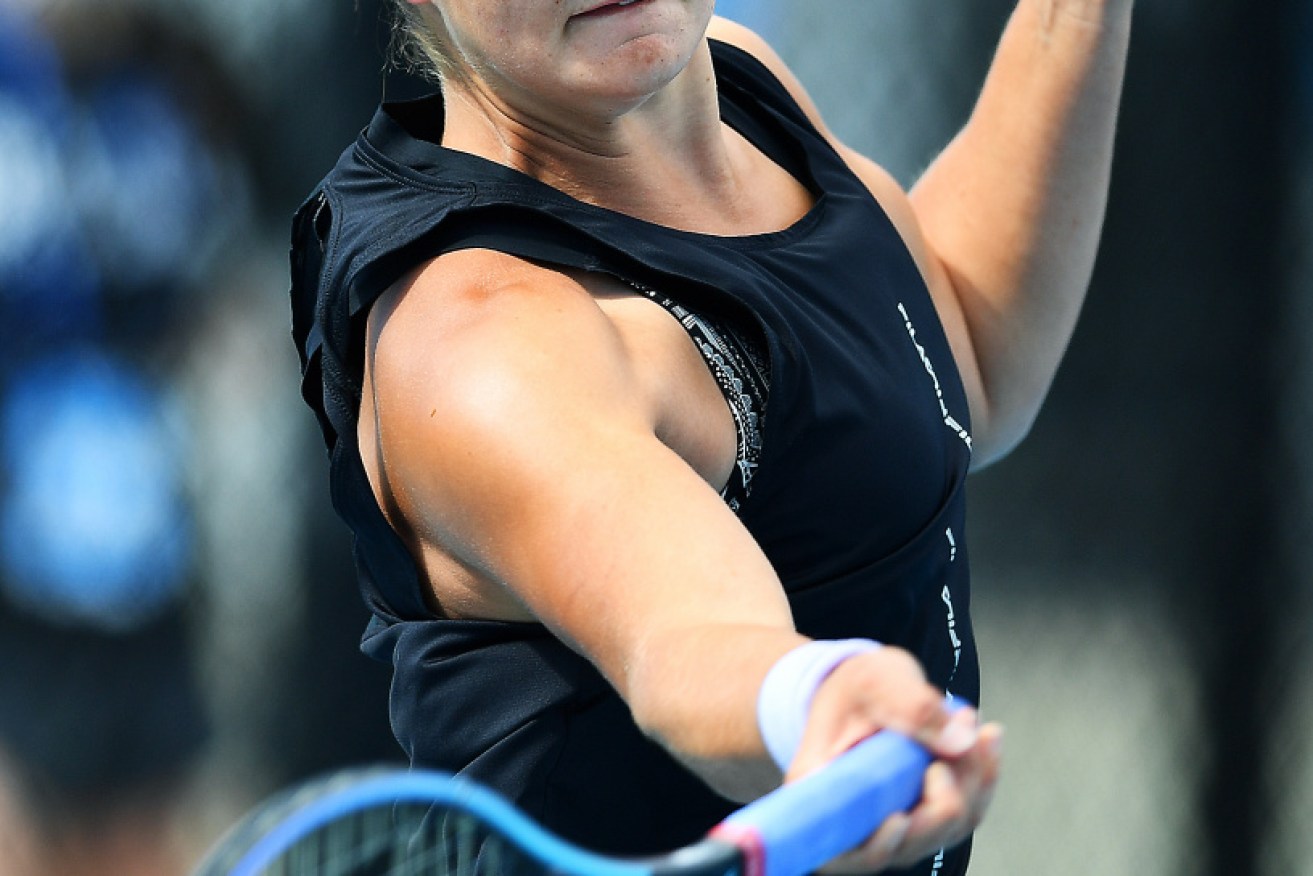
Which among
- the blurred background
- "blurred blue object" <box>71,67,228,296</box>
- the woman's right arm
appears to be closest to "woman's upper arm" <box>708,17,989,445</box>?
the woman's right arm

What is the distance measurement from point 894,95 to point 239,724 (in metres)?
1.23

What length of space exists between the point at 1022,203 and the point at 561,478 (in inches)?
28.9

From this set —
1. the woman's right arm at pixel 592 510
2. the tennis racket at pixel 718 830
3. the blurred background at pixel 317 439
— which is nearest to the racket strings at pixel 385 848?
the tennis racket at pixel 718 830

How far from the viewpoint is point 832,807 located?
84 centimetres

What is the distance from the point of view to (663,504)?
99cm

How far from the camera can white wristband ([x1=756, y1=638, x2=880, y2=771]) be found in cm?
86

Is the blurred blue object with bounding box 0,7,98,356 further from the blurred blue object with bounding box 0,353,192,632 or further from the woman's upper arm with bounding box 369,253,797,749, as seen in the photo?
the woman's upper arm with bounding box 369,253,797,749

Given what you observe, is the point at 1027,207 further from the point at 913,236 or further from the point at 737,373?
the point at 737,373

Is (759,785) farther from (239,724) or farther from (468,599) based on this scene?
(239,724)

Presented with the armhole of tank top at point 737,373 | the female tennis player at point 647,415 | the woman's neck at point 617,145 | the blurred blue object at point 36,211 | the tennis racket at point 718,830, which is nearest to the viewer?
the tennis racket at point 718,830

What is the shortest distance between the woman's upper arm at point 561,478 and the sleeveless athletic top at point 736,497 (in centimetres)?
6

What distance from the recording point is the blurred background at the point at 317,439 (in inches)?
94.6

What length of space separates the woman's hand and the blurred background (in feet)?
5.39

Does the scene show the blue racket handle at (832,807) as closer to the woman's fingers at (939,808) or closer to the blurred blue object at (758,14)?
the woman's fingers at (939,808)
